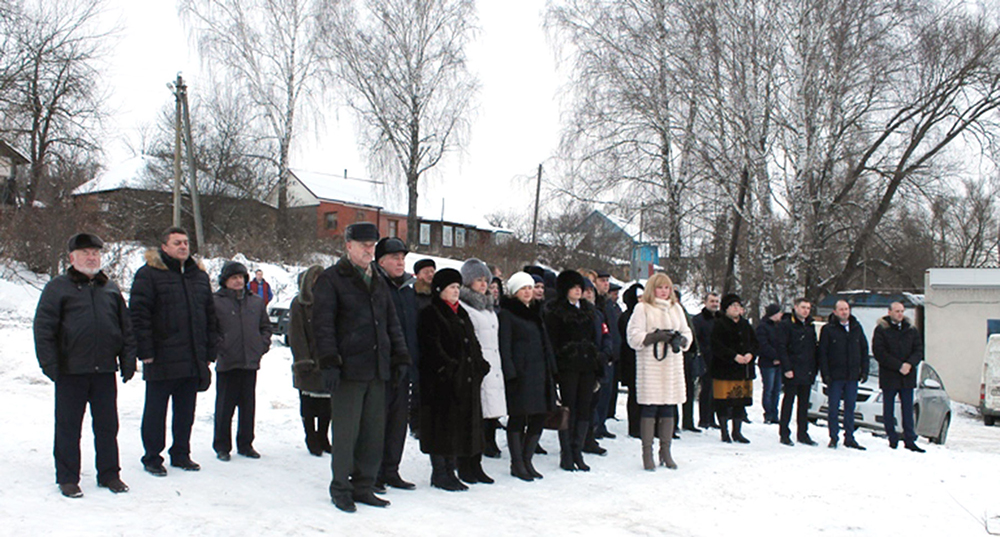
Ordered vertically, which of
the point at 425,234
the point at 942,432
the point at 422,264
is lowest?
the point at 942,432

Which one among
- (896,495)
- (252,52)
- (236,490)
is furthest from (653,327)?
(252,52)

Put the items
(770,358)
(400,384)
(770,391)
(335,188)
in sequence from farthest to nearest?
(335,188)
(770,391)
(770,358)
(400,384)

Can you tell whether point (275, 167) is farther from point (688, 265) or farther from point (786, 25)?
point (786, 25)

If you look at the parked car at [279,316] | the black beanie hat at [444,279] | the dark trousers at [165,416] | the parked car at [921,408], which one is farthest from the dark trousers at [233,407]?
the parked car at [279,316]

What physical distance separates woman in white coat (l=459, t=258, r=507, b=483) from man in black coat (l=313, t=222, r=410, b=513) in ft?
3.68

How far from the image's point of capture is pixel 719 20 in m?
18.2

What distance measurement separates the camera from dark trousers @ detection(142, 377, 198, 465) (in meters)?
6.03

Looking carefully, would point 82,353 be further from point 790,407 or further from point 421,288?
point 790,407

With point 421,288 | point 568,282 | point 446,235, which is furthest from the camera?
point 446,235

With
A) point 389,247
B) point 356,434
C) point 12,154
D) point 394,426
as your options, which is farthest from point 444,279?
point 12,154

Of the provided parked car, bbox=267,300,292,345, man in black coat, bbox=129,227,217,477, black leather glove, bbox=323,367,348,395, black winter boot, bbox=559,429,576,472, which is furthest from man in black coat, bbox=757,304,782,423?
parked car, bbox=267,300,292,345

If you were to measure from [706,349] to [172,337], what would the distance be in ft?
23.2

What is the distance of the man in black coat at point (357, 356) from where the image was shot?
5316 millimetres

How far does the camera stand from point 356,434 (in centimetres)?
548
